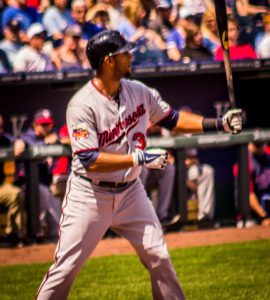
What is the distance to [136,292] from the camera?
25.0 feet

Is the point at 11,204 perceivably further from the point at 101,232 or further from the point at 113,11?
the point at 101,232

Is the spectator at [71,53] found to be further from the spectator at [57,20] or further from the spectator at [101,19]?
the spectator at [101,19]

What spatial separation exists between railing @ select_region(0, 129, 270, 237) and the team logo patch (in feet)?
14.1

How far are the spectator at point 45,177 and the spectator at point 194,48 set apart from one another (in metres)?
2.02

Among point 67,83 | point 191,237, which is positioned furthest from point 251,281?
point 67,83

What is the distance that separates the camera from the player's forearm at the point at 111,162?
18.4 feet

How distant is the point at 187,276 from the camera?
27.1 ft

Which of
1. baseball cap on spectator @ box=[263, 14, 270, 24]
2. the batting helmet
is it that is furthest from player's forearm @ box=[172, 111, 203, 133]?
baseball cap on spectator @ box=[263, 14, 270, 24]

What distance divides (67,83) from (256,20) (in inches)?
117

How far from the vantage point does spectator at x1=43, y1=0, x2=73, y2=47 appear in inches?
441

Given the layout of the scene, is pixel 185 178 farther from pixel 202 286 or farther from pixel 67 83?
pixel 202 286

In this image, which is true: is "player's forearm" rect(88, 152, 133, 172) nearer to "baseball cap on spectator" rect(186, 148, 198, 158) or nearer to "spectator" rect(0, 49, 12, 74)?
"spectator" rect(0, 49, 12, 74)

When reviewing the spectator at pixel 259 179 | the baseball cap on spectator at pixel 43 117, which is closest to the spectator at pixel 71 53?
the baseball cap on spectator at pixel 43 117

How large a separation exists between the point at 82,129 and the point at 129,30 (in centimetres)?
600
